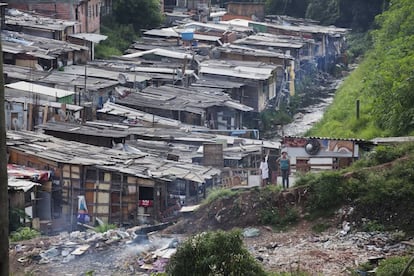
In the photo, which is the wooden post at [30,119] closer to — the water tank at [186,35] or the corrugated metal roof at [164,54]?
the corrugated metal roof at [164,54]

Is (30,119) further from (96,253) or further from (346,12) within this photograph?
(346,12)

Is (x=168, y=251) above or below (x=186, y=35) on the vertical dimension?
below

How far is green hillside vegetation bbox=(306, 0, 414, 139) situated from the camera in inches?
671

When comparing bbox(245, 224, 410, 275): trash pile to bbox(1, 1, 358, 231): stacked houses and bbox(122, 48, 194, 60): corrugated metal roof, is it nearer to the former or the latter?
bbox(1, 1, 358, 231): stacked houses

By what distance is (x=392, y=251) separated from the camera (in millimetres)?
10234

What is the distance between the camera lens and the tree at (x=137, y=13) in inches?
1385

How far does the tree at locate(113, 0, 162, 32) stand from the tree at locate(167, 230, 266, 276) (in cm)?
2861

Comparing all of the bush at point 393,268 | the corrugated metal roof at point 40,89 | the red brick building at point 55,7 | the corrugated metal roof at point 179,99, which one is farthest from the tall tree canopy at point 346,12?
the bush at point 393,268

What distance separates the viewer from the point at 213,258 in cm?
726

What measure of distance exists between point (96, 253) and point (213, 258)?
440 cm

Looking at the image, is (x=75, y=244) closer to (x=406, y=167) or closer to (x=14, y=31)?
(x=406, y=167)

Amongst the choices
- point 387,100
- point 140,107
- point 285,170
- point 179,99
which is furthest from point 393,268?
point 179,99

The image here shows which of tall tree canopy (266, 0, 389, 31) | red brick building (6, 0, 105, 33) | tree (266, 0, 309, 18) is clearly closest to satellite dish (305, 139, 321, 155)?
red brick building (6, 0, 105, 33)

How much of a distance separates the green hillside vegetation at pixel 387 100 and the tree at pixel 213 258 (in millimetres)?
9185
